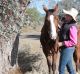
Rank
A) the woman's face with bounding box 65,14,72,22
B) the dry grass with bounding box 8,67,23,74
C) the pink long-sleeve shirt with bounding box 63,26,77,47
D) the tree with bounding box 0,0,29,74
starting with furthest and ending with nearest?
the dry grass with bounding box 8,67,23,74, the tree with bounding box 0,0,29,74, the woman's face with bounding box 65,14,72,22, the pink long-sleeve shirt with bounding box 63,26,77,47

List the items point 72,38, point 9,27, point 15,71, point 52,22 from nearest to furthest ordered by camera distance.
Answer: point 72,38, point 52,22, point 9,27, point 15,71

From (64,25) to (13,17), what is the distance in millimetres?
1535

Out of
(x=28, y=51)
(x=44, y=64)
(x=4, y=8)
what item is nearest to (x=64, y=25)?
(x=4, y=8)

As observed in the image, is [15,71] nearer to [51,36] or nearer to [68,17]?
[51,36]

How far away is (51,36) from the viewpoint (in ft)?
27.2

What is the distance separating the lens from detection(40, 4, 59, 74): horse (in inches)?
329

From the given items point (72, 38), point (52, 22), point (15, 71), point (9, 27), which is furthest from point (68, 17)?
point (15, 71)

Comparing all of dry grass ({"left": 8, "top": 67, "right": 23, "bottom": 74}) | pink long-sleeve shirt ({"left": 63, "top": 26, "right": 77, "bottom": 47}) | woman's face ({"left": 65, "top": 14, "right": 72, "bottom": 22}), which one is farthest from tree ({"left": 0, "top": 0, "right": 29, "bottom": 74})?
pink long-sleeve shirt ({"left": 63, "top": 26, "right": 77, "bottom": 47})

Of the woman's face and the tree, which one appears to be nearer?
the woman's face

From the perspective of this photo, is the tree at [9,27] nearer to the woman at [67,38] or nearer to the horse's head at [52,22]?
the horse's head at [52,22]

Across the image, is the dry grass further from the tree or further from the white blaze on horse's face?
the white blaze on horse's face

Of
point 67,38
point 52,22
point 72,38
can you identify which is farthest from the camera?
point 52,22

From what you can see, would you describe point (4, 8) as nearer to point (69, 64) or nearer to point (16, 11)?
point (16, 11)

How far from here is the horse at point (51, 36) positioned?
836 centimetres
